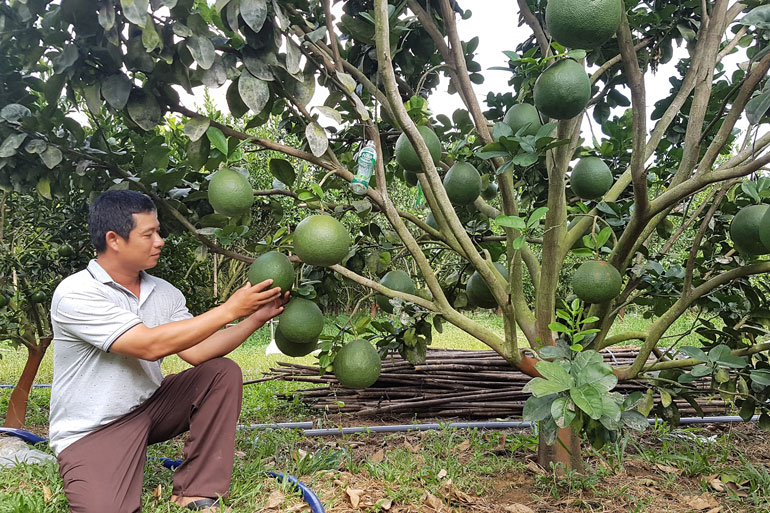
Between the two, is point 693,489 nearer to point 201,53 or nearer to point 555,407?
point 555,407

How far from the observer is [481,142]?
6.93 ft

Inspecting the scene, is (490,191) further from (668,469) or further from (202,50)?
(202,50)

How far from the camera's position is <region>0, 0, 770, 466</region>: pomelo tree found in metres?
1.50

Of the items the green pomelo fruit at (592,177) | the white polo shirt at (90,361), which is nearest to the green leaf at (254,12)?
the white polo shirt at (90,361)

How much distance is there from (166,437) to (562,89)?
174 cm

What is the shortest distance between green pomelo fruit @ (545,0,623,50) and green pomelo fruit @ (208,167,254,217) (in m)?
0.95

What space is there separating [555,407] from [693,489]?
45.3 inches

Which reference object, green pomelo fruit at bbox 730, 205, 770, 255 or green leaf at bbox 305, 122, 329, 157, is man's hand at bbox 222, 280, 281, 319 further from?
green pomelo fruit at bbox 730, 205, 770, 255

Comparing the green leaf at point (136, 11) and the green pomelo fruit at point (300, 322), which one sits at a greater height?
the green leaf at point (136, 11)

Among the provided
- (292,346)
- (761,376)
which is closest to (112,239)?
(292,346)

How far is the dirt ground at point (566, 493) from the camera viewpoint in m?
1.88

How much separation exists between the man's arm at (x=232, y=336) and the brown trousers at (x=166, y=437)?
3.0 inches

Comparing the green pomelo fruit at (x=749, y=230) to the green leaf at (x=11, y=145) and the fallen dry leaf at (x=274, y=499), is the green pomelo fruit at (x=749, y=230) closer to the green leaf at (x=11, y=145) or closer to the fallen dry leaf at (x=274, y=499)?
the fallen dry leaf at (x=274, y=499)

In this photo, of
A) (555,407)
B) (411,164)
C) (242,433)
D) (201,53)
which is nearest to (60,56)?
(201,53)
